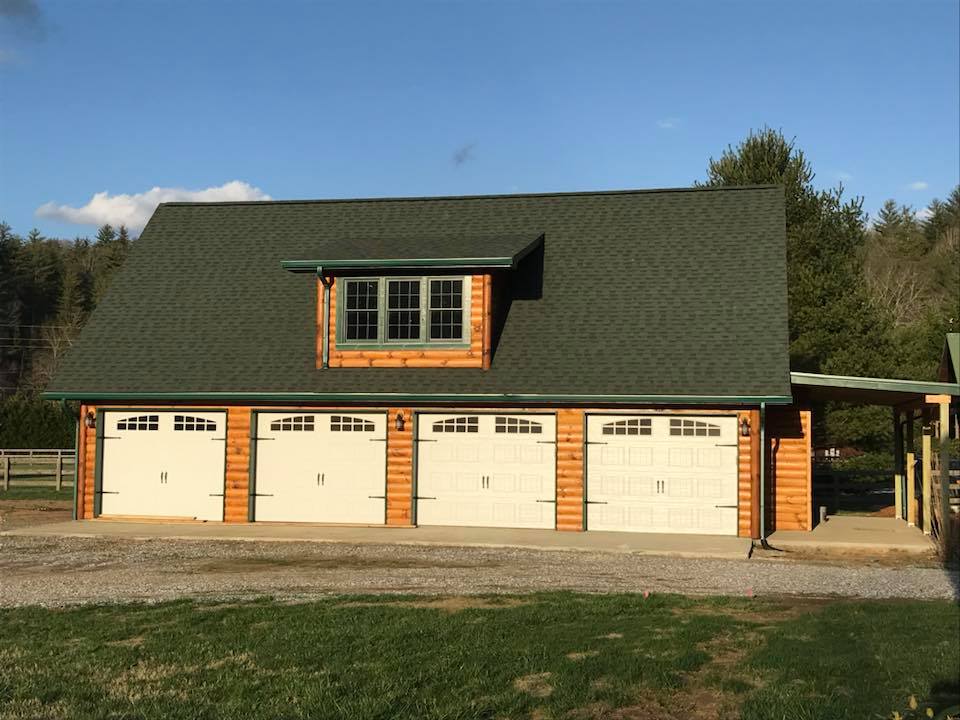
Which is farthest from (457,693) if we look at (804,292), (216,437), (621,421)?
(804,292)

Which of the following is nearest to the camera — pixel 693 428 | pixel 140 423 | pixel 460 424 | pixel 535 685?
pixel 535 685

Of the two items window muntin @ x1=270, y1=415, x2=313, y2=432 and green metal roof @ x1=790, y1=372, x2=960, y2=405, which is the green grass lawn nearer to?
green metal roof @ x1=790, y1=372, x2=960, y2=405

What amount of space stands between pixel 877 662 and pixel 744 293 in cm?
1293

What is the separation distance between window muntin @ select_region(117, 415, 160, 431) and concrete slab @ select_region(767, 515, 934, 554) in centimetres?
1239

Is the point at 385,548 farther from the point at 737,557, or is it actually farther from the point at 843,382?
the point at 843,382

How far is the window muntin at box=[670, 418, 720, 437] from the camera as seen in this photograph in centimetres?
1917

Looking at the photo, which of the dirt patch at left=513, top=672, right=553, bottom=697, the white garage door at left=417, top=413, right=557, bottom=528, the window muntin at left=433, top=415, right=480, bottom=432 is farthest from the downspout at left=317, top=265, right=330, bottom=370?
the dirt patch at left=513, top=672, right=553, bottom=697

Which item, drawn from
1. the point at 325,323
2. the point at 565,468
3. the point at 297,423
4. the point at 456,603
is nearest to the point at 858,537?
the point at 565,468

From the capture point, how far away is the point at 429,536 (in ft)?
61.2

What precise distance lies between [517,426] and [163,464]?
7.39 meters

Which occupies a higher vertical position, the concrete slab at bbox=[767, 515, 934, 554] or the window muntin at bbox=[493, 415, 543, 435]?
the window muntin at bbox=[493, 415, 543, 435]

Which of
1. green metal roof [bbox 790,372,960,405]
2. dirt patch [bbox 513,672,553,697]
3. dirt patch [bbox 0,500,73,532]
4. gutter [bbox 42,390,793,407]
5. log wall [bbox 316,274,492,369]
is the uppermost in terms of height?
log wall [bbox 316,274,492,369]

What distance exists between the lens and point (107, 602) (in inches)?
468

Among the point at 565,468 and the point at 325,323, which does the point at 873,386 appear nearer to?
the point at 565,468
